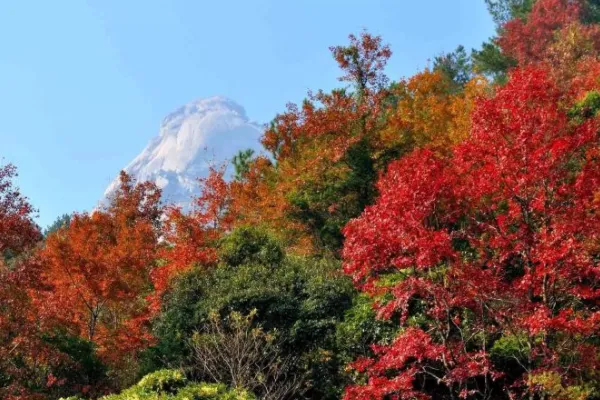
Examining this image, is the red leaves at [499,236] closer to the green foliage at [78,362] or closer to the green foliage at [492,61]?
the green foliage at [78,362]

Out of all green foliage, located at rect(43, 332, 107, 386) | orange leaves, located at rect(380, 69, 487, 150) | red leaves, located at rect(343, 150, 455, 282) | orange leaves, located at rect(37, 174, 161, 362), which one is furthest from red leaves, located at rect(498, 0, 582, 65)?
green foliage, located at rect(43, 332, 107, 386)

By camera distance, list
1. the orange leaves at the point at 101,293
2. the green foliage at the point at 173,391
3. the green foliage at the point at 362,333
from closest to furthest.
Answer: the green foliage at the point at 173,391 → the green foliage at the point at 362,333 → the orange leaves at the point at 101,293

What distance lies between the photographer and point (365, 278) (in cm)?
1569

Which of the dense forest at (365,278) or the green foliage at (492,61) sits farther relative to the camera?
the green foliage at (492,61)

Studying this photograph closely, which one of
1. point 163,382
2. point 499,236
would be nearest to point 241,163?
point 499,236

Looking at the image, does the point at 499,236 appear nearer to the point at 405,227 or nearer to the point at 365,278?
the point at 405,227

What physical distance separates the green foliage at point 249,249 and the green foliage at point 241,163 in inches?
577

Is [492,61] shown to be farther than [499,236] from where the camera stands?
Yes

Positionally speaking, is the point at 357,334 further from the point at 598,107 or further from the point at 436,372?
the point at 598,107

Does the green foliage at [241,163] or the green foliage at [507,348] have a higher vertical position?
the green foliage at [241,163]

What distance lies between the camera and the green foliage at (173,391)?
7.97m

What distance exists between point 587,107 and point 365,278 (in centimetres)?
1158

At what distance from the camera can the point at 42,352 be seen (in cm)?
1252

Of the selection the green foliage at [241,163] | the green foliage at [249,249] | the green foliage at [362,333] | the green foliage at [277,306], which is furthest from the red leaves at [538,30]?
the green foliage at [362,333]
